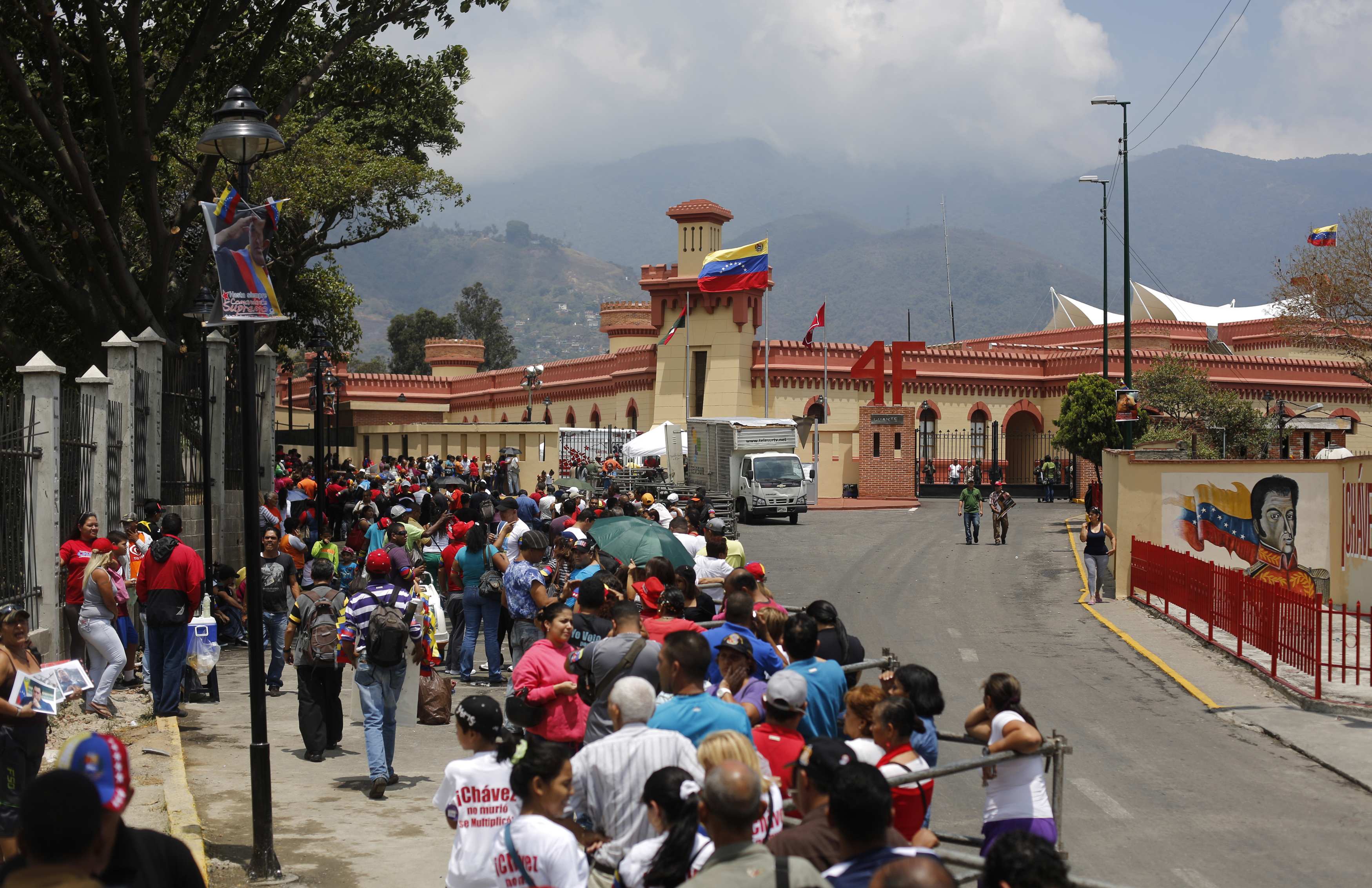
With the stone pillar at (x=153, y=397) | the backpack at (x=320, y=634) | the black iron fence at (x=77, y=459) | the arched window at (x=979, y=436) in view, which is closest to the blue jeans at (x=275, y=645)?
the black iron fence at (x=77, y=459)

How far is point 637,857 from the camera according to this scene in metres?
4.73

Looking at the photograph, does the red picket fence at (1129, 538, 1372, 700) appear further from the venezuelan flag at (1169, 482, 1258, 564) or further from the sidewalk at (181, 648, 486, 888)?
the sidewalk at (181, 648, 486, 888)

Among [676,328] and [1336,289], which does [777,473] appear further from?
[1336,289]

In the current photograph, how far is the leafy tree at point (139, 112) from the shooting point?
15.8m

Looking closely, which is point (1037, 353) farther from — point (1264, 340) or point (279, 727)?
point (279, 727)

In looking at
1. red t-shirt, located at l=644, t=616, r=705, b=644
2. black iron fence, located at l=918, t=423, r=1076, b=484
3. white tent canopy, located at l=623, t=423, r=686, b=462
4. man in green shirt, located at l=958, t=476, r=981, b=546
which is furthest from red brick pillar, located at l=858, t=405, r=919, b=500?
red t-shirt, located at l=644, t=616, r=705, b=644

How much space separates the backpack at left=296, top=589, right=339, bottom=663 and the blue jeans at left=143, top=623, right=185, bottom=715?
67.9 inches

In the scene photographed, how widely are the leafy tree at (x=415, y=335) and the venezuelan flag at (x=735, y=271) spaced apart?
215ft

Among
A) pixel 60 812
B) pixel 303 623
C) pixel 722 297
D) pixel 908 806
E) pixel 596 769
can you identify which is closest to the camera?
pixel 60 812

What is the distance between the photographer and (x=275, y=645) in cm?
1239

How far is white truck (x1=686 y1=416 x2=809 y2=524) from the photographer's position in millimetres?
34125

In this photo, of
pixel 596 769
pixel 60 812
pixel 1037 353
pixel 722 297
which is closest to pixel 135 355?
pixel 596 769

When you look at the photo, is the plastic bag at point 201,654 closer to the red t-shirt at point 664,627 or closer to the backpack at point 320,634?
the backpack at point 320,634

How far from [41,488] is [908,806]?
9160 millimetres
